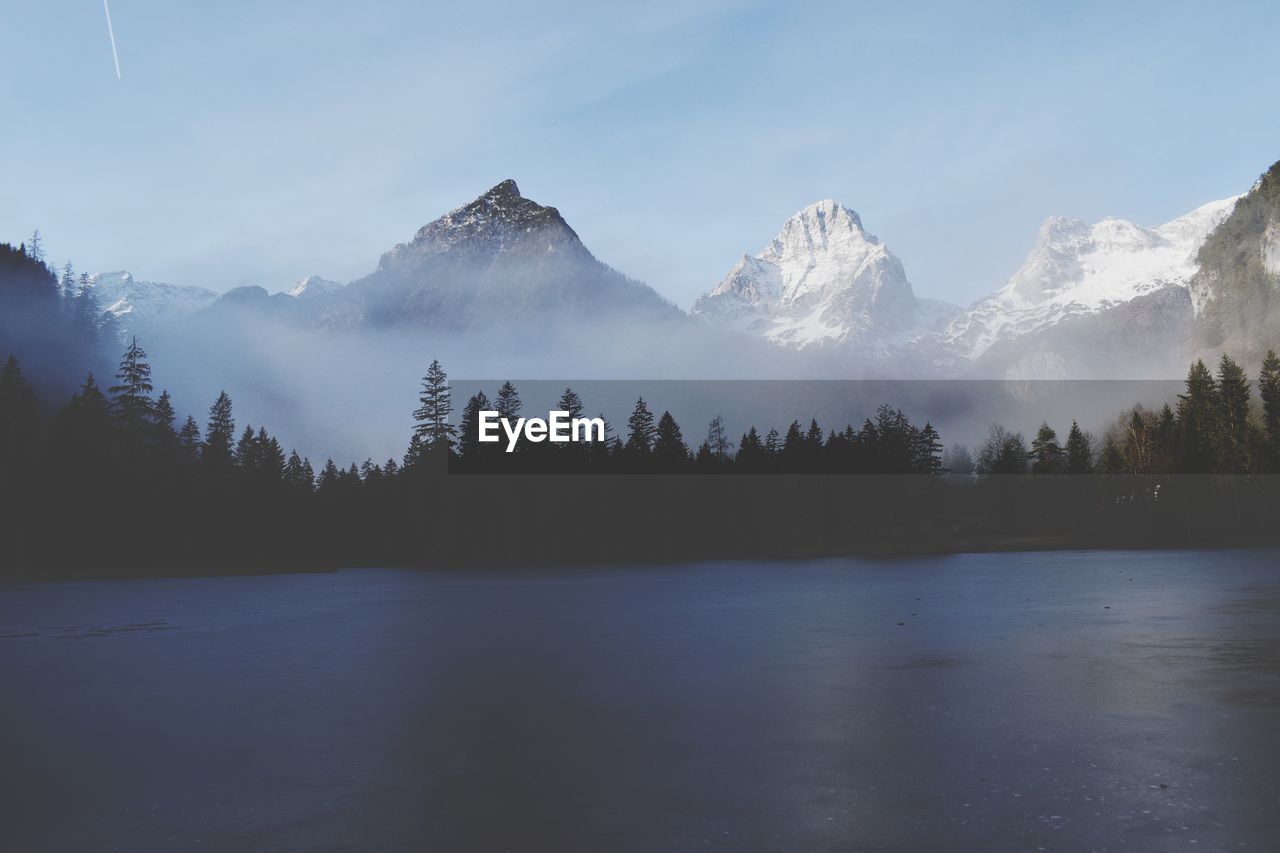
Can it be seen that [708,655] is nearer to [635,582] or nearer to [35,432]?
[635,582]

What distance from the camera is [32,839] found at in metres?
11.9

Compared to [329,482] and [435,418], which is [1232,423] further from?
[329,482]

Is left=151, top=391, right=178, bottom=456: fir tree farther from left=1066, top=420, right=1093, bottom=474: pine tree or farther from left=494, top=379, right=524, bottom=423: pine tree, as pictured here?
left=1066, top=420, right=1093, bottom=474: pine tree

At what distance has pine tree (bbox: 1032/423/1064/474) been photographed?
175500 mm

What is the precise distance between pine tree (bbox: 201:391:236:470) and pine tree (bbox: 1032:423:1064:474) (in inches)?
5618

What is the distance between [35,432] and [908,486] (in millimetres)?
129434

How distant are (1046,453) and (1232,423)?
124 feet

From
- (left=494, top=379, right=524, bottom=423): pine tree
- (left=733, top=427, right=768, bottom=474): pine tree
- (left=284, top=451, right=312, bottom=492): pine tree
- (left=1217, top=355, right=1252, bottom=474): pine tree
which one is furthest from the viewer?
(left=733, top=427, right=768, bottom=474): pine tree

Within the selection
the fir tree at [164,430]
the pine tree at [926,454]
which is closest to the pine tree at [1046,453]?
the pine tree at [926,454]

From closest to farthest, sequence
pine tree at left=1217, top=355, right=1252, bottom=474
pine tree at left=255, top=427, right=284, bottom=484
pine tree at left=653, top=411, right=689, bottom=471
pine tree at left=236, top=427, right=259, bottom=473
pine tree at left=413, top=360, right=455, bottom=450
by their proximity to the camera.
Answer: pine tree at left=255, top=427, right=284, bottom=484 → pine tree at left=236, top=427, right=259, bottom=473 → pine tree at left=413, top=360, right=455, bottom=450 → pine tree at left=1217, top=355, right=1252, bottom=474 → pine tree at left=653, top=411, right=689, bottom=471

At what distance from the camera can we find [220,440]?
129625mm

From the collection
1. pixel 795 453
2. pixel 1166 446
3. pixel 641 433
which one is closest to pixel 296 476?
pixel 641 433

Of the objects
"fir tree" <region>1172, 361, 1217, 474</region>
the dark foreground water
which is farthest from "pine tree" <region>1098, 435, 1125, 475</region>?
the dark foreground water

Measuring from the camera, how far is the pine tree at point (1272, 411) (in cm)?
13875
